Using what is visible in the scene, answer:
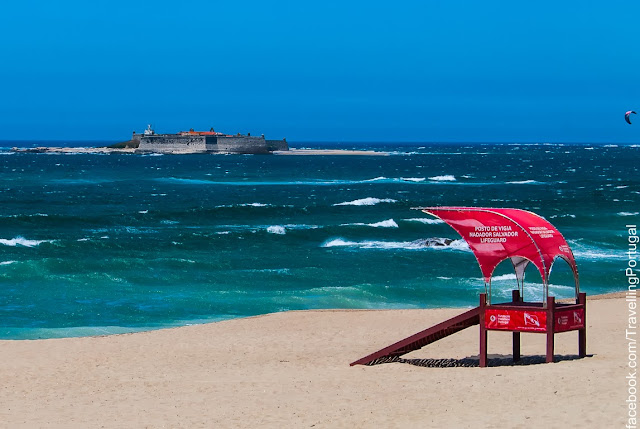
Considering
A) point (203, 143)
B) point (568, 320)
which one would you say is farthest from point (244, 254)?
point (203, 143)

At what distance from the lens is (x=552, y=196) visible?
243 ft

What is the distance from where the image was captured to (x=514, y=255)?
652 inches

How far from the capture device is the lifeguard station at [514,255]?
52.4 feet

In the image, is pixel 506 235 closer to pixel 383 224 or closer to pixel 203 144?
pixel 383 224

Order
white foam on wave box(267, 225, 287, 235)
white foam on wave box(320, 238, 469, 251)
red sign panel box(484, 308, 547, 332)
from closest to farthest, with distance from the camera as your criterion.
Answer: red sign panel box(484, 308, 547, 332) → white foam on wave box(320, 238, 469, 251) → white foam on wave box(267, 225, 287, 235)

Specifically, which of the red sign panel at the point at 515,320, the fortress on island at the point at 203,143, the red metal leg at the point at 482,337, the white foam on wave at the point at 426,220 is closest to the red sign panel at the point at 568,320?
the red sign panel at the point at 515,320

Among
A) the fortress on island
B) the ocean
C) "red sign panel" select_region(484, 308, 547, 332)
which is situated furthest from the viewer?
the fortress on island

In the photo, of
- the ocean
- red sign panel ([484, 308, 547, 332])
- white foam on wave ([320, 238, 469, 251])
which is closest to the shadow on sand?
red sign panel ([484, 308, 547, 332])

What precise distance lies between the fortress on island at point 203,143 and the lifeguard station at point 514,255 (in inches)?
6580

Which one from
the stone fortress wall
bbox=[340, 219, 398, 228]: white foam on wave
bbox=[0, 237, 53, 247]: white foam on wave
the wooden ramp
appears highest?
the stone fortress wall

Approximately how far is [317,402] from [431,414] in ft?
6.33

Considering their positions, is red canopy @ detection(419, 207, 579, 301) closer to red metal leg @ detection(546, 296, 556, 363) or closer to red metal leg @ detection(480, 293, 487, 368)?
red metal leg @ detection(546, 296, 556, 363)

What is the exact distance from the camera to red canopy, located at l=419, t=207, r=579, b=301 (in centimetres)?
1628

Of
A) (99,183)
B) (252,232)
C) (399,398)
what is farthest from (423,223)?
(99,183)
